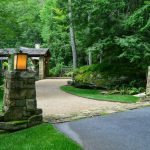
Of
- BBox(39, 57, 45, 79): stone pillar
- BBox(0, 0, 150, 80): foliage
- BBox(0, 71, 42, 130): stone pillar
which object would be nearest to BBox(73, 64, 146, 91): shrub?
BBox(0, 0, 150, 80): foliage

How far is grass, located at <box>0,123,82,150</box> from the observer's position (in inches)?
272

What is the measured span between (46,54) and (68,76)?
338 cm

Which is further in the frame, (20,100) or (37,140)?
(20,100)

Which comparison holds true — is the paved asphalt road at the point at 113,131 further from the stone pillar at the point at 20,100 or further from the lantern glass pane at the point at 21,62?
the lantern glass pane at the point at 21,62

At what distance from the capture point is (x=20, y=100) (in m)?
8.83

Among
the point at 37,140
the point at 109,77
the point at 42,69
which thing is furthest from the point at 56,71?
the point at 37,140

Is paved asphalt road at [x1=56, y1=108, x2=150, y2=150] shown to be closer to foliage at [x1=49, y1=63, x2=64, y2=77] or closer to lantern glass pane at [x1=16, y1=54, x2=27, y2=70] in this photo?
lantern glass pane at [x1=16, y1=54, x2=27, y2=70]

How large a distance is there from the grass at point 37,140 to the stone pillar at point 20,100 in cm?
48

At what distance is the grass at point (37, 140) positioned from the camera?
6.91 metres

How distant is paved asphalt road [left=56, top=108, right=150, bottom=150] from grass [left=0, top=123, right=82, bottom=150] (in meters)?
0.29

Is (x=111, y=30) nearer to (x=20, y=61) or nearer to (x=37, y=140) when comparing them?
(x=20, y=61)

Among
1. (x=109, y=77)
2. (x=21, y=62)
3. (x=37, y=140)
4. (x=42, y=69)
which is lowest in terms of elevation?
(x=37, y=140)

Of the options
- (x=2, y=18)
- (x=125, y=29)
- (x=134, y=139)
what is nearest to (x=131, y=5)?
(x=125, y=29)

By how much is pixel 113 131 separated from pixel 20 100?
97.9 inches
